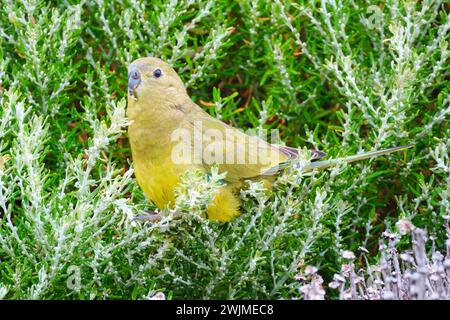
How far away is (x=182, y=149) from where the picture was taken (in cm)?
295

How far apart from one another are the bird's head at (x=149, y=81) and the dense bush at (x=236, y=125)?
20cm

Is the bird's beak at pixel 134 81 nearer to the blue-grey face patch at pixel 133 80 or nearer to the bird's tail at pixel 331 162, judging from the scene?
the blue-grey face patch at pixel 133 80

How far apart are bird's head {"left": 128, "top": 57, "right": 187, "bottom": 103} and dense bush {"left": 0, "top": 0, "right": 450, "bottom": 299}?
0.64ft

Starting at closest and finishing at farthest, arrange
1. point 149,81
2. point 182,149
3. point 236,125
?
point 182,149 → point 149,81 → point 236,125

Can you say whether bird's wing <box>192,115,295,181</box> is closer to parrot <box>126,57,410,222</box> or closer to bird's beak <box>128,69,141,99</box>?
parrot <box>126,57,410,222</box>

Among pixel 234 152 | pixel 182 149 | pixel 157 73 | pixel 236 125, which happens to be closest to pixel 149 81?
pixel 157 73

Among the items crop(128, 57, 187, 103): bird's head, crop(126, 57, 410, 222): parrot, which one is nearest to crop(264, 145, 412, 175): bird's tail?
crop(126, 57, 410, 222): parrot

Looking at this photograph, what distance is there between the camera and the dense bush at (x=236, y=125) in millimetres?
2611

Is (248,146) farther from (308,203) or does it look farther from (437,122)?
(437,122)

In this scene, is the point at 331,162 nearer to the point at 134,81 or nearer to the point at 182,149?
the point at 182,149

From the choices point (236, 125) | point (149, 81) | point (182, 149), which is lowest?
point (236, 125)

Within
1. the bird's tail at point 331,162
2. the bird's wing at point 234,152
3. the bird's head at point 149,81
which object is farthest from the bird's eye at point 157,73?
the bird's tail at point 331,162

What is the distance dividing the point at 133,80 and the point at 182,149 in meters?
0.34

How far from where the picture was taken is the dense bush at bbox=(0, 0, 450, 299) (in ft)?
8.57
